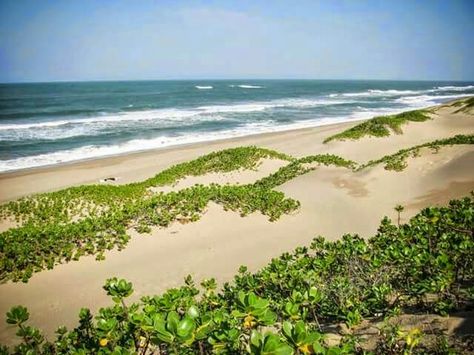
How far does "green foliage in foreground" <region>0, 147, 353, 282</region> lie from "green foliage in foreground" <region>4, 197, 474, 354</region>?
3.83m

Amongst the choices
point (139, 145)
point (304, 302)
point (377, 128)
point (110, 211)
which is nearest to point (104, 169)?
→ point (139, 145)

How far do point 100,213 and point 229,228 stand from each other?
14.2 ft

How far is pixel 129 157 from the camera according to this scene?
893 inches

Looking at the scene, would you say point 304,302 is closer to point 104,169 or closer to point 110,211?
point 110,211

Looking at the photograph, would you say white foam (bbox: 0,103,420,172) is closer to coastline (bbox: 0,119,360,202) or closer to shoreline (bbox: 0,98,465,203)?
shoreline (bbox: 0,98,465,203)

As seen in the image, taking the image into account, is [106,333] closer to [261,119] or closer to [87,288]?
[87,288]

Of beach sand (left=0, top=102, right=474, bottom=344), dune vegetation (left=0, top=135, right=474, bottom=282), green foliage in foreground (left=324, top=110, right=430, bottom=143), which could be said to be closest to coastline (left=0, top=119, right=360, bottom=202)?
Result: beach sand (left=0, top=102, right=474, bottom=344)

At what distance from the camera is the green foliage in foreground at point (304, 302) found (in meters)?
2.07

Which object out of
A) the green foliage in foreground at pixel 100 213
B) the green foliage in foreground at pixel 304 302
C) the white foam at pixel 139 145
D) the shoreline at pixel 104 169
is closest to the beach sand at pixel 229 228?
the shoreline at pixel 104 169

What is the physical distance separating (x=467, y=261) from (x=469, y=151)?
11257 mm

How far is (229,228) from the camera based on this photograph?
944 cm

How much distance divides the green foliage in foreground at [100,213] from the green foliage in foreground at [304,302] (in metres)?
3.83

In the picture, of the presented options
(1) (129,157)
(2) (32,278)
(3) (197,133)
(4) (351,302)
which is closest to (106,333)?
(4) (351,302)

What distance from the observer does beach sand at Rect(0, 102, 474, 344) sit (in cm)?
679
